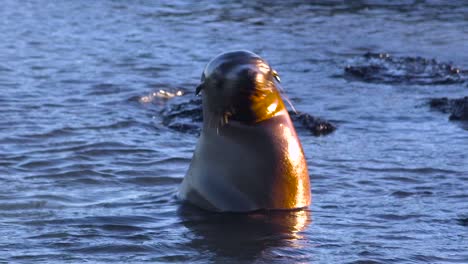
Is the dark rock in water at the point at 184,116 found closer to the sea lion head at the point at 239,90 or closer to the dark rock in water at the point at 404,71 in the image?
the dark rock in water at the point at 404,71

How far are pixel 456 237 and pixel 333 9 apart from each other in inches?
506

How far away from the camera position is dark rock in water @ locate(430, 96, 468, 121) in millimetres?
11422

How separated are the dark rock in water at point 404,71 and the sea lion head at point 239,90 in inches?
230

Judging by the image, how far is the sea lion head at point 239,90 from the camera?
25.4ft

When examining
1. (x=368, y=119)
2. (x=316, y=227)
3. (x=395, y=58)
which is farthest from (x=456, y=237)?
(x=395, y=58)

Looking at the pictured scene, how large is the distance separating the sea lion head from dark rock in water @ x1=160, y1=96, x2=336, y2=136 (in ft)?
9.82

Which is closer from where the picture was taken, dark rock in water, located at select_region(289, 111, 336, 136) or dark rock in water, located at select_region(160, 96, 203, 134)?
dark rock in water, located at select_region(289, 111, 336, 136)

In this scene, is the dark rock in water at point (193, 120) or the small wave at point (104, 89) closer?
the dark rock in water at point (193, 120)

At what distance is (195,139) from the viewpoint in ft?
35.2

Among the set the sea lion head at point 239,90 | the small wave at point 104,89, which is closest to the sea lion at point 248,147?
the sea lion head at point 239,90

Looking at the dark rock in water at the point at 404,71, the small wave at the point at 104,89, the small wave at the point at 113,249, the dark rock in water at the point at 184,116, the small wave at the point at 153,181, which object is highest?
the small wave at the point at 113,249

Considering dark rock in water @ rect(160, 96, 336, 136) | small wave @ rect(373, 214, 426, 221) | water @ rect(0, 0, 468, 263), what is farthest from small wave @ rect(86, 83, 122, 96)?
small wave @ rect(373, 214, 426, 221)

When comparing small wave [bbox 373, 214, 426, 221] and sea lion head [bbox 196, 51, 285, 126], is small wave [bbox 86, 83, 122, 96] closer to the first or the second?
sea lion head [bbox 196, 51, 285, 126]

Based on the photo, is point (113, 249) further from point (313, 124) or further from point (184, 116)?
point (184, 116)
